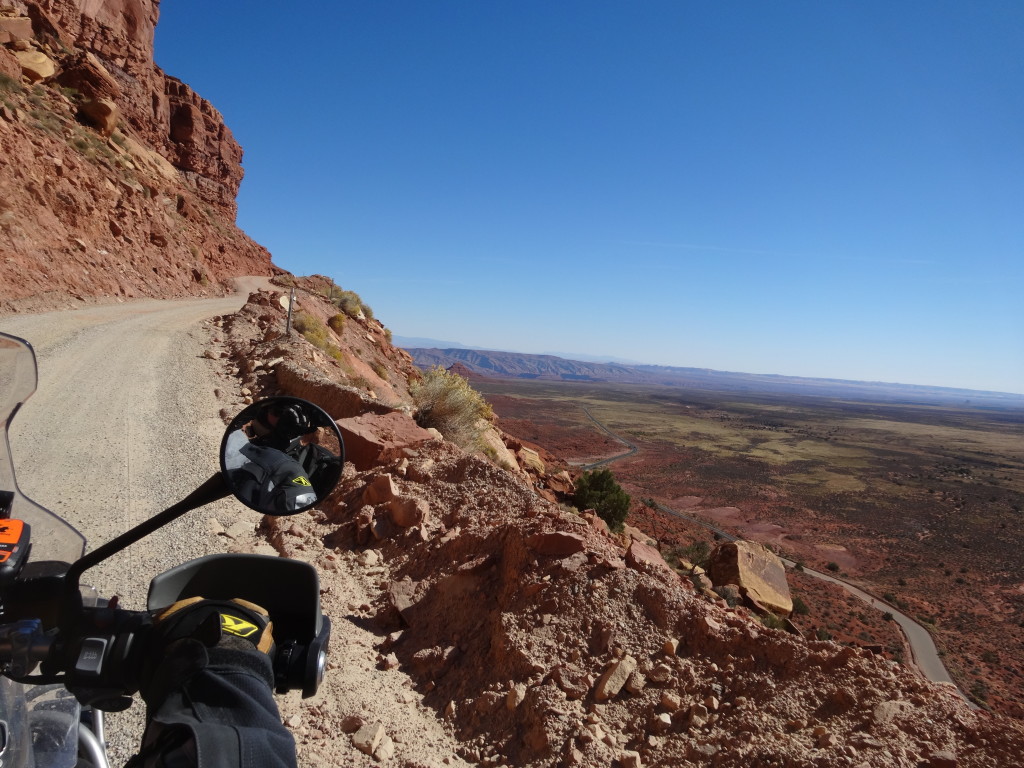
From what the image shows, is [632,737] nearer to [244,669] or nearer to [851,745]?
[851,745]

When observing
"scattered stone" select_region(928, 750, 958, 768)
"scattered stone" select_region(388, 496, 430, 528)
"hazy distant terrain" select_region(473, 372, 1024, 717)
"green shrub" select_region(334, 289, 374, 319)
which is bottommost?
"hazy distant terrain" select_region(473, 372, 1024, 717)

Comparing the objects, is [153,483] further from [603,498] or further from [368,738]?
[603,498]

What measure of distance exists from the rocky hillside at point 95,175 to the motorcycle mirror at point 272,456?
58.1ft

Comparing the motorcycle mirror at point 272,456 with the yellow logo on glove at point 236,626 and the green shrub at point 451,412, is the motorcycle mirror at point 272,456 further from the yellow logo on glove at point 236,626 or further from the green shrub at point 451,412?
the green shrub at point 451,412

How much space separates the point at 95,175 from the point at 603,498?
78.7ft

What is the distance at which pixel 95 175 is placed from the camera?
23359 millimetres

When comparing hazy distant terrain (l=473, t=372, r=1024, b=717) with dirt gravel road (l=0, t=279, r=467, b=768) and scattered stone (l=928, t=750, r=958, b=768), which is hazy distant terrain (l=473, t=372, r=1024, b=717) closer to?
scattered stone (l=928, t=750, r=958, b=768)

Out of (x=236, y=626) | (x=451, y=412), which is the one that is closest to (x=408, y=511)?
(x=236, y=626)

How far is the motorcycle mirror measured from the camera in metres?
1.95

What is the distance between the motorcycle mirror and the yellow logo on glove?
1.91 feet

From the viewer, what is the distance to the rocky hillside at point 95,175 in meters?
18.2

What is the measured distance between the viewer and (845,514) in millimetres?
46406

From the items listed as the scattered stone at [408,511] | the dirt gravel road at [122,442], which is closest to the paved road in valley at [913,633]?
the scattered stone at [408,511]

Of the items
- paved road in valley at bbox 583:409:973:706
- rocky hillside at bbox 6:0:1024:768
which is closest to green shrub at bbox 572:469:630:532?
rocky hillside at bbox 6:0:1024:768
